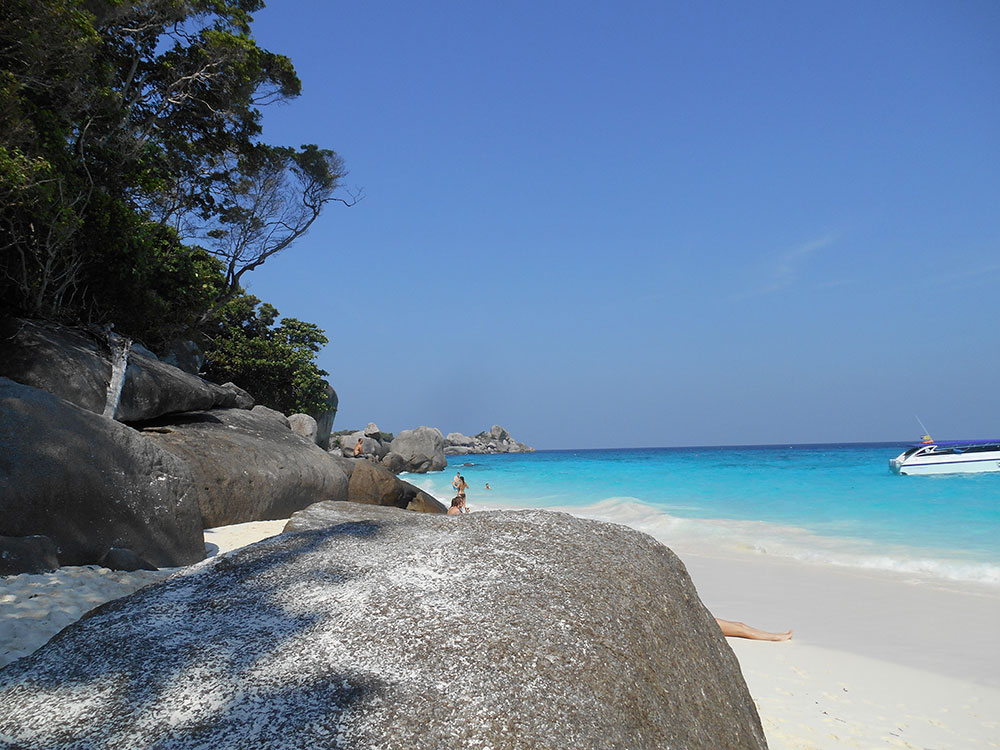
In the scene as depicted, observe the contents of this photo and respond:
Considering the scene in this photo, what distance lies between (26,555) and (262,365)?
22.6 metres

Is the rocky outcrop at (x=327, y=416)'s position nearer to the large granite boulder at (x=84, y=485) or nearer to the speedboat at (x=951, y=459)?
the large granite boulder at (x=84, y=485)

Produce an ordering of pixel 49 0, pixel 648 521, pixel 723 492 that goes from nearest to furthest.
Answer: pixel 49 0 < pixel 648 521 < pixel 723 492

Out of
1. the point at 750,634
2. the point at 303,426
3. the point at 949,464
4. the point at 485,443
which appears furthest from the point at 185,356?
the point at 485,443

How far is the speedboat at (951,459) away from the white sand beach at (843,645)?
21499 millimetres

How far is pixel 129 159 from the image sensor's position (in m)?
10.6

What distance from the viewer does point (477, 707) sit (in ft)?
5.98

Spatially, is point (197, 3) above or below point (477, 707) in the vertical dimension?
above

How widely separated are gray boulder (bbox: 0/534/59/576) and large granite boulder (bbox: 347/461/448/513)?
7.36 metres

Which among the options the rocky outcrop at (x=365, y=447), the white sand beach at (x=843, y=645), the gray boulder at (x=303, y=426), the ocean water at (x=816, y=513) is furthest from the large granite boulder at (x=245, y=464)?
the rocky outcrop at (x=365, y=447)

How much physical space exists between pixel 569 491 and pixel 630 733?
24.8 meters

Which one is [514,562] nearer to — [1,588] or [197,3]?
[1,588]

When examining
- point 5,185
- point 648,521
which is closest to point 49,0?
point 5,185

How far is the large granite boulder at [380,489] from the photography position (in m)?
12.0

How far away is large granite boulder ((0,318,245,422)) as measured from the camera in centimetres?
764
